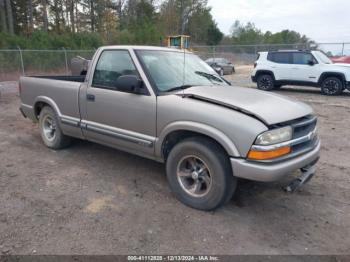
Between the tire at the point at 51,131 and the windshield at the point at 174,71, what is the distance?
7.04 feet

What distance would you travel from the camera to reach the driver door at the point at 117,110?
394cm

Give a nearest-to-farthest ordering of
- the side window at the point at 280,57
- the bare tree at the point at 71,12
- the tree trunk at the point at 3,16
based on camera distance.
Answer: the side window at the point at 280,57 → the tree trunk at the point at 3,16 → the bare tree at the point at 71,12

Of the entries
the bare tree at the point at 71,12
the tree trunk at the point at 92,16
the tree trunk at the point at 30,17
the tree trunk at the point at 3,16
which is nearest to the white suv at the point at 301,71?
the tree trunk at the point at 3,16

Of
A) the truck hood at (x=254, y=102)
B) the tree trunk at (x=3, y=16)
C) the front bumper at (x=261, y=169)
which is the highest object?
the tree trunk at (x=3, y=16)

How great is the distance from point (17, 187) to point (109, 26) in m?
42.4

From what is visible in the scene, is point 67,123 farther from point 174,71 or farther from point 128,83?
point 174,71

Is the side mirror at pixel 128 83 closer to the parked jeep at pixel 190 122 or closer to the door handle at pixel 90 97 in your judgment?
the parked jeep at pixel 190 122

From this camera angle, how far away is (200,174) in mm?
3594

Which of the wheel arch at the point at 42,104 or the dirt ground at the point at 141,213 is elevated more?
the wheel arch at the point at 42,104

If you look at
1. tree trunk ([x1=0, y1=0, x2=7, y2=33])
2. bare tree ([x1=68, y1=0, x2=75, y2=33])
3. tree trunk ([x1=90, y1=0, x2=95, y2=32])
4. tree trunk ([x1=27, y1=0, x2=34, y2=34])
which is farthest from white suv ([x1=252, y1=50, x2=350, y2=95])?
tree trunk ([x1=90, y1=0, x2=95, y2=32])

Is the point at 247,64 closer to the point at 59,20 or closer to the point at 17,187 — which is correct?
the point at 59,20

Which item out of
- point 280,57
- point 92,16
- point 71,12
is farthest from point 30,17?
point 280,57

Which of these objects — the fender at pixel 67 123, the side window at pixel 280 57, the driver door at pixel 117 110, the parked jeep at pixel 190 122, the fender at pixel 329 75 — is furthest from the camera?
the side window at pixel 280 57

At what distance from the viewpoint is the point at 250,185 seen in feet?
14.1
